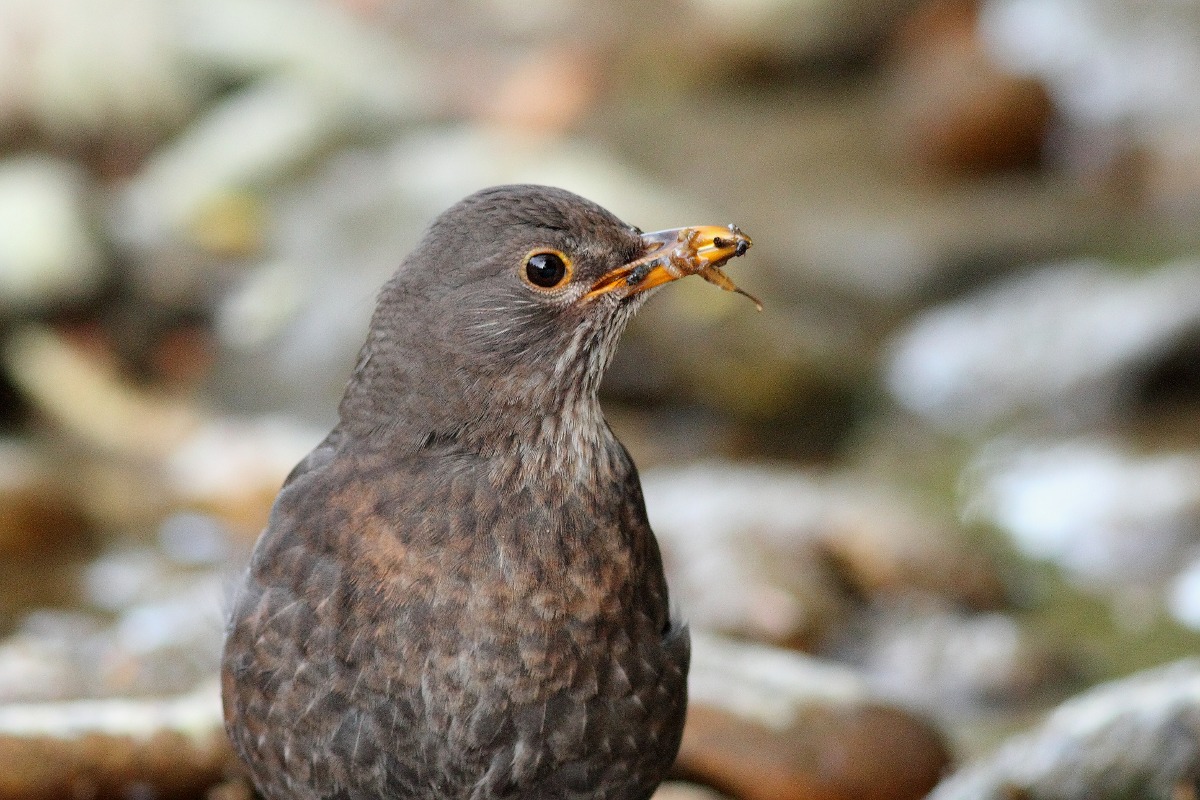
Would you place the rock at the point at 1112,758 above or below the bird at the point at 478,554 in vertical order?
below

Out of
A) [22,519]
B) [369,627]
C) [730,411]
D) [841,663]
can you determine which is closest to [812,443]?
[730,411]

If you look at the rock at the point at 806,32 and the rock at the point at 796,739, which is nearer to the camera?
the rock at the point at 796,739

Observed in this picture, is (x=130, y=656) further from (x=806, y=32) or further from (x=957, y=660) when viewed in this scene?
(x=806, y=32)

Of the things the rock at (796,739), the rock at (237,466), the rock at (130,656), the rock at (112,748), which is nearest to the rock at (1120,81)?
the rock at (237,466)

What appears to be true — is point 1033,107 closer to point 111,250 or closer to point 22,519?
point 111,250

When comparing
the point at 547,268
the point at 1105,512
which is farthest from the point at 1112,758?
the point at 1105,512

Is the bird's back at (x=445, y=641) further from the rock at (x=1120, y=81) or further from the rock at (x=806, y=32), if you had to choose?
the rock at (x=806, y=32)

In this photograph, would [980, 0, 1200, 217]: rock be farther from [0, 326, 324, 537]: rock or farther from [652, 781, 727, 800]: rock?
[652, 781, 727, 800]: rock
